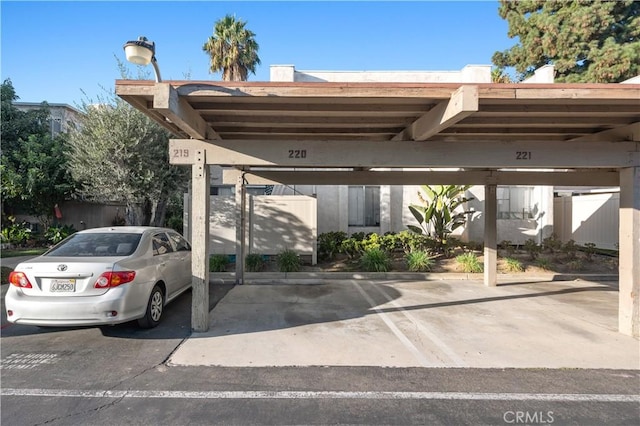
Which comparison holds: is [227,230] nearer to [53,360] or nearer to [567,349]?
[53,360]

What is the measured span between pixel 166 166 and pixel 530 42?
22775mm

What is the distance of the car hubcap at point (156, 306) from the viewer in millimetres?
5543

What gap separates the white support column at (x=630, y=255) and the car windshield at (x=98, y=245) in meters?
7.48

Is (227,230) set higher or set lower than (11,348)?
higher

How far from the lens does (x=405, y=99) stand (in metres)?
4.66

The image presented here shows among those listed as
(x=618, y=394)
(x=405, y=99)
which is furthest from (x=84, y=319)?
(x=618, y=394)

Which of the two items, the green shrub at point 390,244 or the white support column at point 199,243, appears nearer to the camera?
the white support column at point 199,243

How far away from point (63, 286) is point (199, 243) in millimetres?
1778

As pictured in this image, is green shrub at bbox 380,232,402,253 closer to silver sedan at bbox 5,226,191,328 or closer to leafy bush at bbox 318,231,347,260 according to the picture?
leafy bush at bbox 318,231,347,260

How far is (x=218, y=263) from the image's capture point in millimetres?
9977

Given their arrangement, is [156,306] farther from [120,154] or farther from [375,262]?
[120,154]

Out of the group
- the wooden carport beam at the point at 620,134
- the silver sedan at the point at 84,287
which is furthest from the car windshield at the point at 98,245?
the wooden carport beam at the point at 620,134

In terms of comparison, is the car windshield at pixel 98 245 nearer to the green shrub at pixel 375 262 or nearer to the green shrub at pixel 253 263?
the green shrub at pixel 253 263

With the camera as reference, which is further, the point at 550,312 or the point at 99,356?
the point at 550,312
